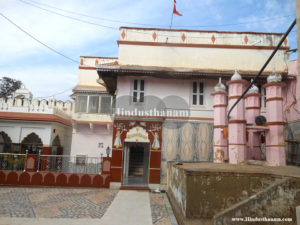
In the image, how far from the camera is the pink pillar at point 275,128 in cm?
802

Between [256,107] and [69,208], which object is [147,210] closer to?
[69,208]

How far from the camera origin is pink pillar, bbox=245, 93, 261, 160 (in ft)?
31.8

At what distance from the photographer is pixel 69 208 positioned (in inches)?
287

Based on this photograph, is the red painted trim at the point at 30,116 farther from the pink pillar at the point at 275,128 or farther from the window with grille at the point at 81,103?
the pink pillar at the point at 275,128

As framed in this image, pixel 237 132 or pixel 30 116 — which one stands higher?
pixel 30 116

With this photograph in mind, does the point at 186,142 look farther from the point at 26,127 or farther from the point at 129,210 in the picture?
the point at 26,127

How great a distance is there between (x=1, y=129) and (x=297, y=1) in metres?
16.1

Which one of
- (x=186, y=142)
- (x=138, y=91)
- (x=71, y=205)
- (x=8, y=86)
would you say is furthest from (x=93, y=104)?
(x=8, y=86)

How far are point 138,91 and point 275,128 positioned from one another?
6.84 metres

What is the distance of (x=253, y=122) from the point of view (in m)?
9.92

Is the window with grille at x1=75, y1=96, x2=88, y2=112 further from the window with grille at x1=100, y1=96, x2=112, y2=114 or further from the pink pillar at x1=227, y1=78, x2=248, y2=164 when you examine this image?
Result: the pink pillar at x1=227, y1=78, x2=248, y2=164

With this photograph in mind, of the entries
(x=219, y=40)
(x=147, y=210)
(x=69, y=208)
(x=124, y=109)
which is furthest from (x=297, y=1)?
(x=219, y=40)

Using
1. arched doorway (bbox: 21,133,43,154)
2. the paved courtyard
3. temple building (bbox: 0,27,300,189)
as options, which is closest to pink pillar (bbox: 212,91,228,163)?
temple building (bbox: 0,27,300,189)

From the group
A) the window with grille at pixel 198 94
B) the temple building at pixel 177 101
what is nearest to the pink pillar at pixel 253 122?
the temple building at pixel 177 101
